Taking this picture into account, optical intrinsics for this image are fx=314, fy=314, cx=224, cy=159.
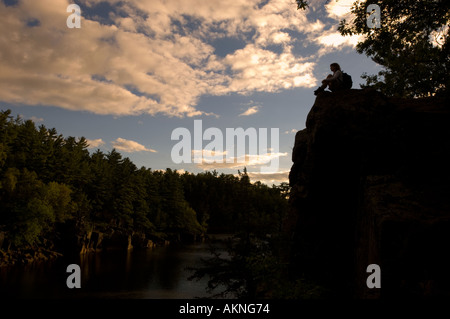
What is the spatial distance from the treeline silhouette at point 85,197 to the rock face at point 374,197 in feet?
11.3

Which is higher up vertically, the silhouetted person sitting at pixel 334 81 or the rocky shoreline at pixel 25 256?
the silhouetted person sitting at pixel 334 81

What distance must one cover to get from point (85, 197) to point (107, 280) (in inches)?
963

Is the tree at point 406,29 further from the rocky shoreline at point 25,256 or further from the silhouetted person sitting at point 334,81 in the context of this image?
the rocky shoreline at point 25,256

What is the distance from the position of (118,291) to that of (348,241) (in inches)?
925

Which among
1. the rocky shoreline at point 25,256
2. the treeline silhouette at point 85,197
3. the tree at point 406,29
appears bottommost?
the rocky shoreline at point 25,256

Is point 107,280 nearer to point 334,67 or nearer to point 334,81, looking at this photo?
point 334,81

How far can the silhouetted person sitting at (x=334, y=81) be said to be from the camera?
Answer: 38.8 ft

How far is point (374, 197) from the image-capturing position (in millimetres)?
8164

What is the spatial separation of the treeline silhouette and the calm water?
628 cm

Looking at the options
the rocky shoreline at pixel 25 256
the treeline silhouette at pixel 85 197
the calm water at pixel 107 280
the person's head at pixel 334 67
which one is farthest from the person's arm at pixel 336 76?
the rocky shoreline at pixel 25 256

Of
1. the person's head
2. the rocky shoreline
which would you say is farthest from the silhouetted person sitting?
the rocky shoreline

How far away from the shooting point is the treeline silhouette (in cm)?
1579

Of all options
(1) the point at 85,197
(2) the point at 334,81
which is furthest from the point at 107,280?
(2) the point at 334,81
